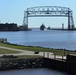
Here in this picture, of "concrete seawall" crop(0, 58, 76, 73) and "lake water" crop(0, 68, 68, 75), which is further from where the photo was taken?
"concrete seawall" crop(0, 58, 76, 73)

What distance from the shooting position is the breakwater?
144 ft

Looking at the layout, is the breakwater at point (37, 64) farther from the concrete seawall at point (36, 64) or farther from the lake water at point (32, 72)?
the lake water at point (32, 72)

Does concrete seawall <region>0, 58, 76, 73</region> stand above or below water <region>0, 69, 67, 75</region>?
above

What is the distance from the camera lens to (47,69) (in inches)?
1789

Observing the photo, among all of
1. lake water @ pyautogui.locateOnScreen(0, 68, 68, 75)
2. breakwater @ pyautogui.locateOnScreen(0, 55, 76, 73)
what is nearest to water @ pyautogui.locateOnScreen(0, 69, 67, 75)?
lake water @ pyautogui.locateOnScreen(0, 68, 68, 75)

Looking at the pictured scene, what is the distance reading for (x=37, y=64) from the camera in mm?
46906

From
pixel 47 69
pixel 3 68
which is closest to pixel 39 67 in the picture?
pixel 47 69

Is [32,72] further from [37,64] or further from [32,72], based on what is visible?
[37,64]

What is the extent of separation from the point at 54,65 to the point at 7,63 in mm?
6038

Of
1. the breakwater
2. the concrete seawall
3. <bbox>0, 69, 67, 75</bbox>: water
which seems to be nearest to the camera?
<bbox>0, 69, 67, 75</bbox>: water

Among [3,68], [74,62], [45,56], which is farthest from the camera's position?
[45,56]

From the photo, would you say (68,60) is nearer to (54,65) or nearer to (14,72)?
(54,65)

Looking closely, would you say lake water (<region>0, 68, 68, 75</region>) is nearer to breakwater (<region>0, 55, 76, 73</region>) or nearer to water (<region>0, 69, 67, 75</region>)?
water (<region>0, 69, 67, 75</region>)

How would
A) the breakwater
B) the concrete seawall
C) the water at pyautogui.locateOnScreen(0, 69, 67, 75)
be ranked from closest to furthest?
the water at pyautogui.locateOnScreen(0, 69, 67, 75) < the breakwater < the concrete seawall
